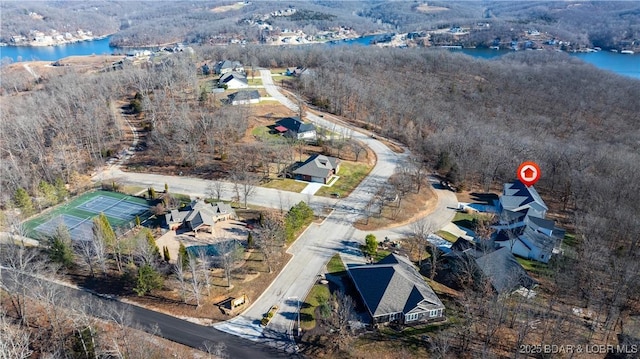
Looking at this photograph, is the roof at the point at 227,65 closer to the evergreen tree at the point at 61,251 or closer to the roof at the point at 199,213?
the roof at the point at 199,213

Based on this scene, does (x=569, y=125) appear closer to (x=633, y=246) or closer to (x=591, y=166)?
(x=591, y=166)

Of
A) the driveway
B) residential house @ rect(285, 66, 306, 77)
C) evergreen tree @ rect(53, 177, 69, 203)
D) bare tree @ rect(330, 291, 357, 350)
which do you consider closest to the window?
bare tree @ rect(330, 291, 357, 350)

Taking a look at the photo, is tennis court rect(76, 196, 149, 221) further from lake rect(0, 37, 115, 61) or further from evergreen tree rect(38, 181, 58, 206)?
lake rect(0, 37, 115, 61)

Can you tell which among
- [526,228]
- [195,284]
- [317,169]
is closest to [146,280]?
[195,284]

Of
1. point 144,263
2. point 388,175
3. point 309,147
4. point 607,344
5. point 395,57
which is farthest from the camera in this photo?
point 395,57

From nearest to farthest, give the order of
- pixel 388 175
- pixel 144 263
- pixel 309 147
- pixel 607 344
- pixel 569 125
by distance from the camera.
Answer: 1. pixel 607 344
2. pixel 144 263
3. pixel 388 175
4. pixel 309 147
5. pixel 569 125

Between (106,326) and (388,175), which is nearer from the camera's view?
(106,326)

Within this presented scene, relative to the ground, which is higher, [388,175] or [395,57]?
[395,57]

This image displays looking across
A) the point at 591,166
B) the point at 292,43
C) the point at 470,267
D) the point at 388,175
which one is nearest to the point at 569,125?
the point at 591,166
